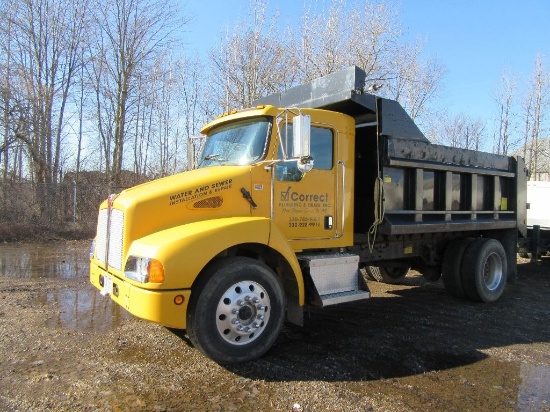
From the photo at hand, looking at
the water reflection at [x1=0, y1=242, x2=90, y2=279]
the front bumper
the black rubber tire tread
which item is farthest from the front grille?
the black rubber tire tread

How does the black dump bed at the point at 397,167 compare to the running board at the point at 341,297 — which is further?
the black dump bed at the point at 397,167

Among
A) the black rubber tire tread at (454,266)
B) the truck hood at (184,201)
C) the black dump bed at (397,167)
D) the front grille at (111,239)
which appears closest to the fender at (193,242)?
the truck hood at (184,201)

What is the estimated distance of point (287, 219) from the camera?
4.93 meters

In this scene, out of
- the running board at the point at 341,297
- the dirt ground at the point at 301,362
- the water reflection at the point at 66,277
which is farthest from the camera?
the water reflection at the point at 66,277

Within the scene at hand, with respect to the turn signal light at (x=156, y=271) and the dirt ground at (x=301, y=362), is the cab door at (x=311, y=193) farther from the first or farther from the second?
the turn signal light at (x=156, y=271)

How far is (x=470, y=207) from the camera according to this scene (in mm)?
6980

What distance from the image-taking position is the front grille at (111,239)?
4.36 meters

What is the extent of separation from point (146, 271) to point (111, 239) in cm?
100

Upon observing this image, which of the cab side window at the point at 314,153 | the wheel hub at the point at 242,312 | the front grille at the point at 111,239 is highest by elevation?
the cab side window at the point at 314,153

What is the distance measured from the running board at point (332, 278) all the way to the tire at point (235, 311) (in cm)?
52

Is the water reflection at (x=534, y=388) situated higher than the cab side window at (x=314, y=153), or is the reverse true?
the cab side window at (x=314, y=153)

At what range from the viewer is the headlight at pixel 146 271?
148 inches

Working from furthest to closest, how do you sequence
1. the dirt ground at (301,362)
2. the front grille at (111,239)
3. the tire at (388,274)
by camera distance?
the tire at (388,274), the front grille at (111,239), the dirt ground at (301,362)

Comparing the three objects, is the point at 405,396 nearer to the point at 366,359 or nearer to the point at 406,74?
the point at 366,359
